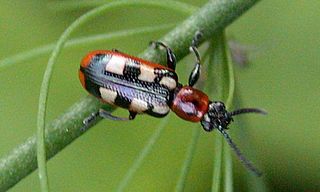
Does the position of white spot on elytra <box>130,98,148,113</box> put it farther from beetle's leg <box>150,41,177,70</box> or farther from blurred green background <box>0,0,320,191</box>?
blurred green background <box>0,0,320,191</box>

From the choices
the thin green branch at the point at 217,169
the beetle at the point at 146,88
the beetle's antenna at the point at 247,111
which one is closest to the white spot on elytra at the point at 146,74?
the beetle at the point at 146,88

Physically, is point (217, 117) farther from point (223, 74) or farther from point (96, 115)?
point (96, 115)

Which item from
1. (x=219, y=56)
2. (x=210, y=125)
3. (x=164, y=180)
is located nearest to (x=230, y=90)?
(x=219, y=56)

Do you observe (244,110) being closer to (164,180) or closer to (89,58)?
(89,58)

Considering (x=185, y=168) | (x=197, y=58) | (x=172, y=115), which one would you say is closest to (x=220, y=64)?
(x=197, y=58)

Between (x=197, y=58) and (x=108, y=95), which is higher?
(x=197, y=58)

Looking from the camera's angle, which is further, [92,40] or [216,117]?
[216,117]

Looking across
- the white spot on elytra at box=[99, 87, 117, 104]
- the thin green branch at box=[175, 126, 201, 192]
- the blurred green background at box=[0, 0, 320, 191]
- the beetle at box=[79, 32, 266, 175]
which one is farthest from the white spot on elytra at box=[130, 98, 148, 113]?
the blurred green background at box=[0, 0, 320, 191]
